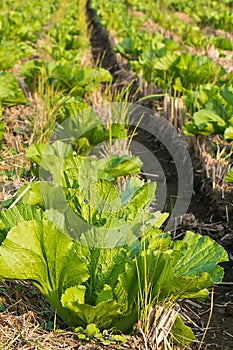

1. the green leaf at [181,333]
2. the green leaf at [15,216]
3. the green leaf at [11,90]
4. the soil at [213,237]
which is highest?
the green leaf at [15,216]

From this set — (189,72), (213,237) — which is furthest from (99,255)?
(189,72)

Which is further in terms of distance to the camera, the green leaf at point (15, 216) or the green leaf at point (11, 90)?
the green leaf at point (11, 90)

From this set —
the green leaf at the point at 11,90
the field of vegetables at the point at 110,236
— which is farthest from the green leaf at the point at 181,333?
the green leaf at the point at 11,90

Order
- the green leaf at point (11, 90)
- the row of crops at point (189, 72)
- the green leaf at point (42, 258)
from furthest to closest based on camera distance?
the green leaf at point (11, 90) < the row of crops at point (189, 72) < the green leaf at point (42, 258)

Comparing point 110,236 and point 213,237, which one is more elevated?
point 110,236

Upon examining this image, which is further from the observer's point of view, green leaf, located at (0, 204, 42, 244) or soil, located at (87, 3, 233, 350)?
soil, located at (87, 3, 233, 350)

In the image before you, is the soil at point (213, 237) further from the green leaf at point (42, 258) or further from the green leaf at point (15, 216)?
the green leaf at point (15, 216)

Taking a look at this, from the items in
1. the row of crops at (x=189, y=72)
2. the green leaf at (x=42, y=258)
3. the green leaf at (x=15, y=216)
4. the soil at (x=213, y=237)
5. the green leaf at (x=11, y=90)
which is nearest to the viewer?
the green leaf at (x=42, y=258)

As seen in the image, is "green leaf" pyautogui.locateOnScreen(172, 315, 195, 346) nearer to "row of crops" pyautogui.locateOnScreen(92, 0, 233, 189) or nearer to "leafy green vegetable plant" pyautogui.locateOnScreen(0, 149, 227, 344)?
"leafy green vegetable plant" pyautogui.locateOnScreen(0, 149, 227, 344)

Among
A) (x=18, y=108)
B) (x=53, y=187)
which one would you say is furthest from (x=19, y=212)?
(x=18, y=108)

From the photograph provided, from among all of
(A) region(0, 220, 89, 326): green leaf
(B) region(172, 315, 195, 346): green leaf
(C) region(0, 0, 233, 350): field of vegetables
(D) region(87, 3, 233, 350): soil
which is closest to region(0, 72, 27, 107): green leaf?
(C) region(0, 0, 233, 350): field of vegetables

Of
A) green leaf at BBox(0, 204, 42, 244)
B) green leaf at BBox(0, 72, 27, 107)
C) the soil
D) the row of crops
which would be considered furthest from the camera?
green leaf at BBox(0, 72, 27, 107)

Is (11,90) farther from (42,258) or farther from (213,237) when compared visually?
(42,258)

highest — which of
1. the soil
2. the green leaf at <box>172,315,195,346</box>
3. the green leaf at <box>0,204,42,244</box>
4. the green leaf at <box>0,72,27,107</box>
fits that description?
the green leaf at <box>0,204,42,244</box>
